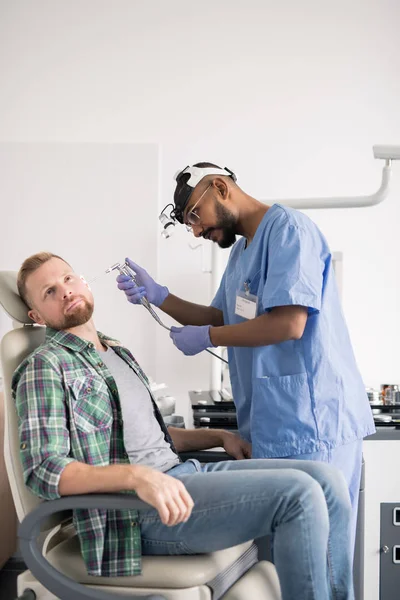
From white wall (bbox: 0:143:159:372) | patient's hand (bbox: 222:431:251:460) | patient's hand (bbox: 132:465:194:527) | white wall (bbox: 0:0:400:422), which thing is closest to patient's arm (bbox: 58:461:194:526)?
patient's hand (bbox: 132:465:194:527)

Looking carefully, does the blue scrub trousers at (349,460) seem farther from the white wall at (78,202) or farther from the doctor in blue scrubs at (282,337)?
the white wall at (78,202)

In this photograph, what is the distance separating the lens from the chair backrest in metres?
1.38

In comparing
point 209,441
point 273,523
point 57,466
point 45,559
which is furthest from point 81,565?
point 209,441

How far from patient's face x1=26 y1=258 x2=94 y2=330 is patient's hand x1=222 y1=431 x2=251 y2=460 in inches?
18.6

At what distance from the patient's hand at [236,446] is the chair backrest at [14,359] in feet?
1.74

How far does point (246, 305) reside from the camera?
175 centimetres

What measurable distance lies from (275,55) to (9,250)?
4.87ft

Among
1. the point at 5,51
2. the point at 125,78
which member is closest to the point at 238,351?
the point at 125,78

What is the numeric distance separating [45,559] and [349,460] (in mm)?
764

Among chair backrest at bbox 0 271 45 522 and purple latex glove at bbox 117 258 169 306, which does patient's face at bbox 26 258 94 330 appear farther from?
purple latex glove at bbox 117 258 169 306

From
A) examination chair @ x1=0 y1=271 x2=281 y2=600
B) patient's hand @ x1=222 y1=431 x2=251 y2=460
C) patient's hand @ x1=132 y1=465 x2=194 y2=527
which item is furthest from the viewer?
patient's hand @ x1=222 y1=431 x2=251 y2=460

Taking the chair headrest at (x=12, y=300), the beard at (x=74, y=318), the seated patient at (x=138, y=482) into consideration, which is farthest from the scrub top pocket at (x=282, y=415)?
the chair headrest at (x=12, y=300)

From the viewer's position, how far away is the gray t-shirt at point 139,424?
4.98ft

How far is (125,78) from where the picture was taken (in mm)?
3127
